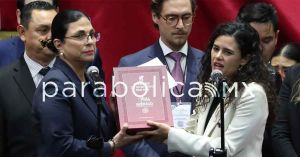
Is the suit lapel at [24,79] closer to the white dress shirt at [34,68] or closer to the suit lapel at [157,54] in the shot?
the white dress shirt at [34,68]

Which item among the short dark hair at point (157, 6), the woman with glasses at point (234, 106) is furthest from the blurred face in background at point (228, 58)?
the short dark hair at point (157, 6)

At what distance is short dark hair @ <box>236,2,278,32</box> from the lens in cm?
329

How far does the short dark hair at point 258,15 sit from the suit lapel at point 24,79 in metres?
1.00

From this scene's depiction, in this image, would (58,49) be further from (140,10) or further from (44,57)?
(140,10)

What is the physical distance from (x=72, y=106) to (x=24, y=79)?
0.54 metres

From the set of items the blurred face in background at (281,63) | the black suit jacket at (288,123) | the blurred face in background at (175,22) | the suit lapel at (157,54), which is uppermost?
the blurred face in background at (175,22)

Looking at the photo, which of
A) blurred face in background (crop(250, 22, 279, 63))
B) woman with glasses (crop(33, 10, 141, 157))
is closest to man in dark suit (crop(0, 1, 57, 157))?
woman with glasses (crop(33, 10, 141, 157))

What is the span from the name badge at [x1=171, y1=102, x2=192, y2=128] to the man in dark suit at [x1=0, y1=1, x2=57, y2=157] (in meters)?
0.58

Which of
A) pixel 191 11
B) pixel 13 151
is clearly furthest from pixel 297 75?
pixel 13 151

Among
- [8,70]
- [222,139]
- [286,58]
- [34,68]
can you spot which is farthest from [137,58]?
[286,58]

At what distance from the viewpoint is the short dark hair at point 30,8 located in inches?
126

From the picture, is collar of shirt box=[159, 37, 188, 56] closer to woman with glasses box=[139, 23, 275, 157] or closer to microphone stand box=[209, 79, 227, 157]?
woman with glasses box=[139, 23, 275, 157]

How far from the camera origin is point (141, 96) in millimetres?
2564

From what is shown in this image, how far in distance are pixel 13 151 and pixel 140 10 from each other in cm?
133
